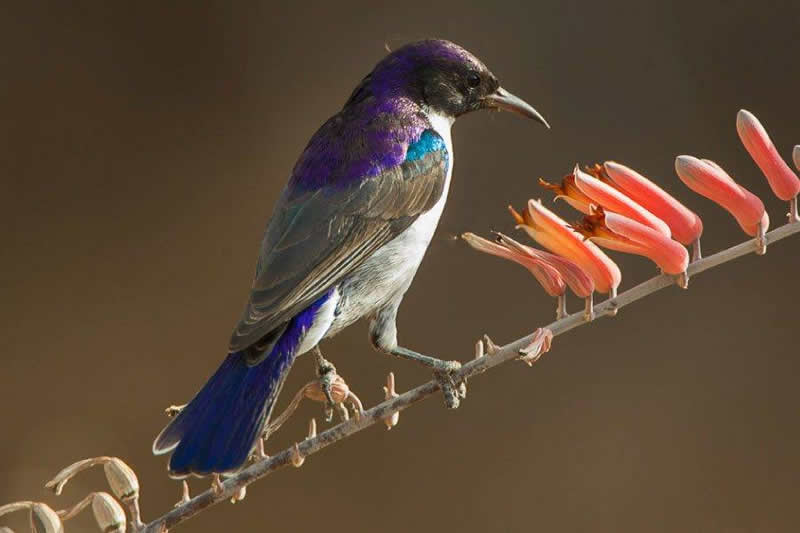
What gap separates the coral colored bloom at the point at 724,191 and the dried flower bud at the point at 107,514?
90cm

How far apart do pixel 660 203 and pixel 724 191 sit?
0.10 meters

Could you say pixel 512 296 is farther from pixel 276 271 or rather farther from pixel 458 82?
pixel 276 271

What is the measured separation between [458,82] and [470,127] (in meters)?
0.97

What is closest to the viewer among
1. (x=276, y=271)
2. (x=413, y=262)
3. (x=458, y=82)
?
(x=276, y=271)

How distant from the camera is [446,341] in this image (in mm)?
3643

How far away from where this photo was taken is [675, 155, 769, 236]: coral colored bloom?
168cm

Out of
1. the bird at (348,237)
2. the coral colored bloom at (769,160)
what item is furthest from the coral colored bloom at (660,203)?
the bird at (348,237)

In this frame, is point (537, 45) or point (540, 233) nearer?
point (540, 233)

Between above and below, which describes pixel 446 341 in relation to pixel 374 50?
below

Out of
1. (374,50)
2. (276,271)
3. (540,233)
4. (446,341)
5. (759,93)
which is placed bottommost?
(540,233)

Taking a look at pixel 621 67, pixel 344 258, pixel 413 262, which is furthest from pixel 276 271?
pixel 621 67

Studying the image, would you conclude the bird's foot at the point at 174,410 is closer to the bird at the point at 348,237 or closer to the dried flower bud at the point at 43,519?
the bird at the point at 348,237

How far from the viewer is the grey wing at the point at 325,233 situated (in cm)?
227

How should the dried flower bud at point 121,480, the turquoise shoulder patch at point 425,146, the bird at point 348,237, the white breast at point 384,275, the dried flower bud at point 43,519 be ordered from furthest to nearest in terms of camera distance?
the turquoise shoulder patch at point 425,146 < the white breast at point 384,275 < the bird at point 348,237 < the dried flower bud at point 121,480 < the dried flower bud at point 43,519
